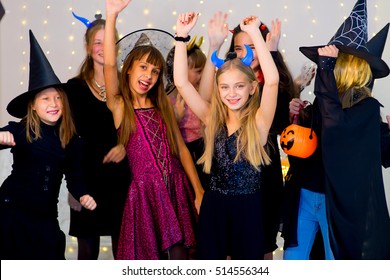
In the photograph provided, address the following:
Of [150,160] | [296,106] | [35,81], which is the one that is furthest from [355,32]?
[35,81]

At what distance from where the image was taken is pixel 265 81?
301 cm

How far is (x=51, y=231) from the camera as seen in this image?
304cm

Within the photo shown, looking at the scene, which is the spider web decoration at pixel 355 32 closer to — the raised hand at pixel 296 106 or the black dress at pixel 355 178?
the black dress at pixel 355 178

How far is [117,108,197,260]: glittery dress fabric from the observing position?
125 inches

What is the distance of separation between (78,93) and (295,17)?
1924mm

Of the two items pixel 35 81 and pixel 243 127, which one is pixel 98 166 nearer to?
pixel 35 81

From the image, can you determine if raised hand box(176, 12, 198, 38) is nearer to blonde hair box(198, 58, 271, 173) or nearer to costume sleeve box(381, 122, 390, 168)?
blonde hair box(198, 58, 271, 173)

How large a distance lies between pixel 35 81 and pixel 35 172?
45 centimetres

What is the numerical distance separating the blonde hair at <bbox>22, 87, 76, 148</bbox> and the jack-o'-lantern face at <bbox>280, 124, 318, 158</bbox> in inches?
41.8

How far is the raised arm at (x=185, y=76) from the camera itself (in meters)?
3.14

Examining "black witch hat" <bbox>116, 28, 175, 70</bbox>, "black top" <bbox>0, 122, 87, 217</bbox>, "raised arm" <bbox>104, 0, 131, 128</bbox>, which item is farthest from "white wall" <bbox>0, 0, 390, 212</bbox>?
"black top" <bbox>0, 122, 87, 217</bbox>

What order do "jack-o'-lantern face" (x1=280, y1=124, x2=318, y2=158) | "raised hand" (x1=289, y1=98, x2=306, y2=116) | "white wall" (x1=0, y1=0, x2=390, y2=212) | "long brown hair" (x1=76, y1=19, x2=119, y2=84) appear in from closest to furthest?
"jack-o'-lantern face" (x1=280, y1=124, x2=318, y2=158), "raised hand" (x1=289, y1=98, x2=306, y2=116), "long brown hair" (x1=76, y1=19, x2=119, y2=84), "white wall" (x1=0, y1=0, x2=390, y2=212)

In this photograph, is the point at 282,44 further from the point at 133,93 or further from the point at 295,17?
the point at 133,93

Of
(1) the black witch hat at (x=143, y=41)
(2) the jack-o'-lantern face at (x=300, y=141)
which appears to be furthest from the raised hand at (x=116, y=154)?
(2) the jack-o'-lantern face at (x=300, y=141)
